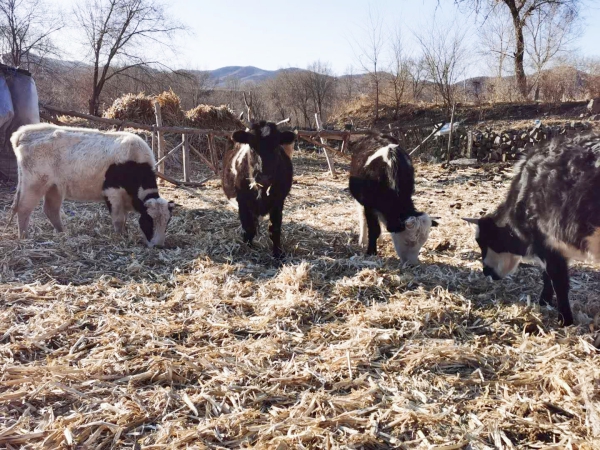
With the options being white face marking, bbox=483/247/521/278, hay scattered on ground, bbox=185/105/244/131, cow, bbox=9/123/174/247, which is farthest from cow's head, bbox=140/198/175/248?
hay scattered on ground, bbox=185/105/244/131

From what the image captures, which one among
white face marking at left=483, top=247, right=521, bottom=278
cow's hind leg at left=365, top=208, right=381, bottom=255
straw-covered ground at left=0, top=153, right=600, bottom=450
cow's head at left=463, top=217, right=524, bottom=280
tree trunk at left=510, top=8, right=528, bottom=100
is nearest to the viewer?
straw-covered ground at left=0, top=153, right=600, bottom=450

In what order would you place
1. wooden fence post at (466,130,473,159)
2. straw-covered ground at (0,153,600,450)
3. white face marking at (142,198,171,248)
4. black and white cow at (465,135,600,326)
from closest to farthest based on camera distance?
straw-covered ground at (0,153,600,450), black and white cow at (465,135,600,326), white face marking at (142,198,171,248), wooden fence post at (466,130,473,159)

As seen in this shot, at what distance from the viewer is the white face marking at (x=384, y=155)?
6.17 m

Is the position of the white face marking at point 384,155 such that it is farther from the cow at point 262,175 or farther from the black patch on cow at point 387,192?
the cow at point 262,175

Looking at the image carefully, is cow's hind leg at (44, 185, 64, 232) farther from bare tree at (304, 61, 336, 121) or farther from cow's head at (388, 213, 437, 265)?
bare tree at (304, 61, 336, 121)

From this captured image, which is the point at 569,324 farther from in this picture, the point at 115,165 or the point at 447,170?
the point at 447,170

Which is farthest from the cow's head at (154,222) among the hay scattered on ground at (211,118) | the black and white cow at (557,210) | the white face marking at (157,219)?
the hay scattered on ground at (211,118)

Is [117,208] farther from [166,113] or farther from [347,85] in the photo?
[347,85]

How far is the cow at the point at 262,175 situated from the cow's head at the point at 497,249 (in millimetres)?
2546

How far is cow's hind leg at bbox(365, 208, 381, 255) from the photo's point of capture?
6.34 metres

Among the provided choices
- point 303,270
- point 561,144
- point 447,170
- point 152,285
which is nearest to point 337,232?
point 303,270

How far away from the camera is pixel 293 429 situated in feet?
9.07

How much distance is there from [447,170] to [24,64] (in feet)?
82.1

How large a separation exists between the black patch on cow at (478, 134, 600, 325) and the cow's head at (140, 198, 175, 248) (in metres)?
4.63
